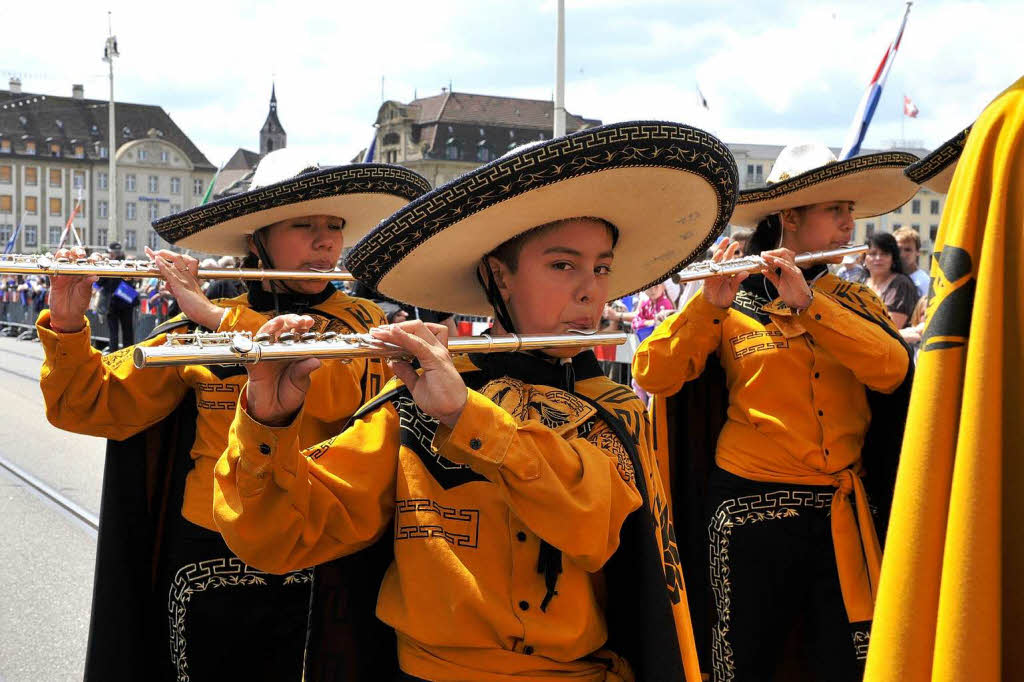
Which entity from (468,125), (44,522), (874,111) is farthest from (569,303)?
(468,125)

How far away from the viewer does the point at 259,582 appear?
9.75 ft

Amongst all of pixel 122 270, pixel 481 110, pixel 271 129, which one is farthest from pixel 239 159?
pixel 122 270

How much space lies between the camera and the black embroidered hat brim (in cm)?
325

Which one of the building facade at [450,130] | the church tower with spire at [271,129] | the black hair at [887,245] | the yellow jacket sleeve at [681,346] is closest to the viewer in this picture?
the yellow jacket sleeve at [681,346]

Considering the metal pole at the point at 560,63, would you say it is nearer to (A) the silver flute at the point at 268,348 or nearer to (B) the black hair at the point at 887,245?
(B) the black hair at the point at 887,245

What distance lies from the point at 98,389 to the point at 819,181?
8.16ft

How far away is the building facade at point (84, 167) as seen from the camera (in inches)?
3012

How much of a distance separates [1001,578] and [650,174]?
129 centimetres

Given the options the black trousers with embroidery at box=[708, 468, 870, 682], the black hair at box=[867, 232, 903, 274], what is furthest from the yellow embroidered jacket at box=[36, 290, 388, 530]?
the black hair at box=[867, 232, 903, 274]

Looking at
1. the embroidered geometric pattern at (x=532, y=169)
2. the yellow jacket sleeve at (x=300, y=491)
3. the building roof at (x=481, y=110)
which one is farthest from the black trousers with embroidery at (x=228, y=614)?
the building roof at (x=481, y=110)

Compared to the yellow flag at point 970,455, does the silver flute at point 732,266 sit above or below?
above

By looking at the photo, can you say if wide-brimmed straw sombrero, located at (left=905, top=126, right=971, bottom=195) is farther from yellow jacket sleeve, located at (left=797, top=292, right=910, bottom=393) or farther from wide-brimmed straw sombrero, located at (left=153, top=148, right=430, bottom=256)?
wide-brimmed straw sombrero, located at (left=153, top=148, right=430, bottom=256)

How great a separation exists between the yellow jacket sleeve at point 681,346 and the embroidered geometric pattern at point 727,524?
1.61 ft

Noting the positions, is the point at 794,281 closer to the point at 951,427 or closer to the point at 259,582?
the point at 259,582
